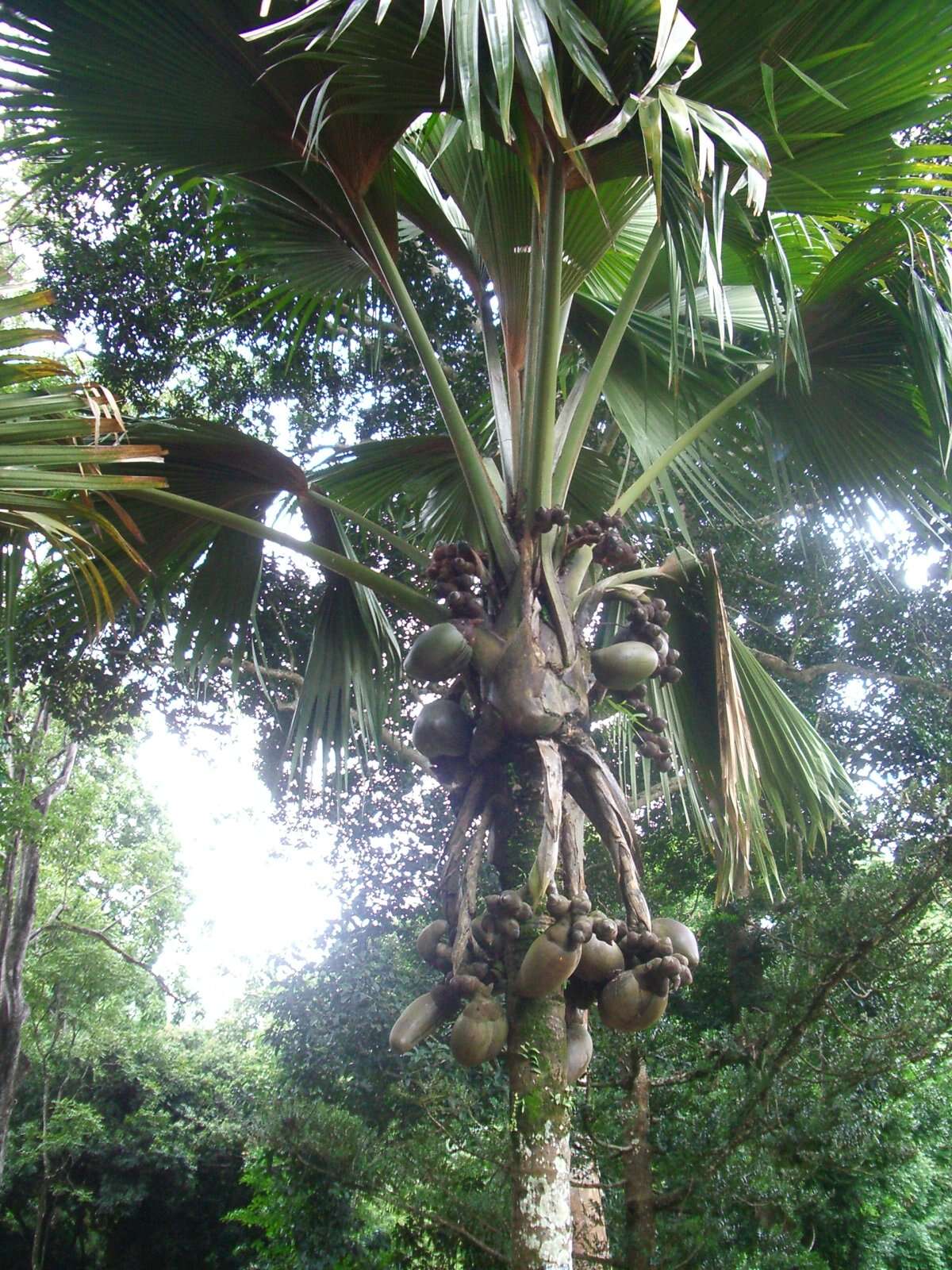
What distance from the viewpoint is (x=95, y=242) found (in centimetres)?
640

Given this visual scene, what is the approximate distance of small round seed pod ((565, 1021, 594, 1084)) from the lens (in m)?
2.29

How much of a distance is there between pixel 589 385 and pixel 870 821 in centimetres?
356

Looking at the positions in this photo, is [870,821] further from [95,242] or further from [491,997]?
[95,242]

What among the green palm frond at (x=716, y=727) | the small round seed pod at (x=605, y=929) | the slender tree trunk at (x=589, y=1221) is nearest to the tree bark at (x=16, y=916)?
the slender tree trunk at (x=589, y=1221)

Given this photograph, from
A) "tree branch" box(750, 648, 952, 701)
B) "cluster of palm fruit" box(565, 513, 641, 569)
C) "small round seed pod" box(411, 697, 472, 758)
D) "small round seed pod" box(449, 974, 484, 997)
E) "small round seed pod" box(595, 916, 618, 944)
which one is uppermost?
"tree branch" box(750, 648, 952, 701)

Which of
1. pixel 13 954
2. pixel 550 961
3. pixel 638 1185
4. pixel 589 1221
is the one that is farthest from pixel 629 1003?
pixel 13 954

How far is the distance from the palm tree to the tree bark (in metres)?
7.67

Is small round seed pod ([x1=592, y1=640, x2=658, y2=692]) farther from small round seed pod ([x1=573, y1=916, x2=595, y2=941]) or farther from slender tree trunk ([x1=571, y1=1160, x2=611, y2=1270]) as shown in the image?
slender tree trunk ([x1=571, y1=1160, x2=611, y2=1270])

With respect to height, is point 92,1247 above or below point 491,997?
above

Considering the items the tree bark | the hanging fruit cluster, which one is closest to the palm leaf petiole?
the hanging fruit cluster

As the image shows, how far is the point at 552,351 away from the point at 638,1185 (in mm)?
3622

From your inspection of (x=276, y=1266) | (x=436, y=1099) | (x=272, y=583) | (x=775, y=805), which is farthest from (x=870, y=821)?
(x=276, y=1266)

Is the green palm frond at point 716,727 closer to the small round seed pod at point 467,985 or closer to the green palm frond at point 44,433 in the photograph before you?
the small round seed pod at point 467,985

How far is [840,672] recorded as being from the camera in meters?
6.70
